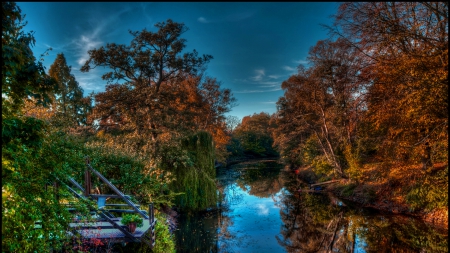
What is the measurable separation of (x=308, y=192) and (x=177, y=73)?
1370cm

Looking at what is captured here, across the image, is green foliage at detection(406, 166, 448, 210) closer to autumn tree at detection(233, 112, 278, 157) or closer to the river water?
the river water

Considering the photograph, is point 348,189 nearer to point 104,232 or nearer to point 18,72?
point 104,232

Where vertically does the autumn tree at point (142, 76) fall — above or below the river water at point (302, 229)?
above

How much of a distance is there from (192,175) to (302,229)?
6360 millimetres

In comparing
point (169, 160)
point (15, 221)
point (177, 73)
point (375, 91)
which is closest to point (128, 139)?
point (169, 160)

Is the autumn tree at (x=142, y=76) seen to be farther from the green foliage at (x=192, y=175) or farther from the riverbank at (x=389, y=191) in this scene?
the riverbank at (x=389, y=191)

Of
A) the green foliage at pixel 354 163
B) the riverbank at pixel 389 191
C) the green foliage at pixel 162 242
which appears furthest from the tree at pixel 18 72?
the green foliage at pixel 354 163

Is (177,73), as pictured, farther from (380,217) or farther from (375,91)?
(380,217)

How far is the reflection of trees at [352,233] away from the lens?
31.1 ft

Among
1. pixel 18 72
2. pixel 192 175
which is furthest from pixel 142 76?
pixel 18 72

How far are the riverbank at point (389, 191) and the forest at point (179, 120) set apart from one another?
0.27 ft

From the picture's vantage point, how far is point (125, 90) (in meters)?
13.6

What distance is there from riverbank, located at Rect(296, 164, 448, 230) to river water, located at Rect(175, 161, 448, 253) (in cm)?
59

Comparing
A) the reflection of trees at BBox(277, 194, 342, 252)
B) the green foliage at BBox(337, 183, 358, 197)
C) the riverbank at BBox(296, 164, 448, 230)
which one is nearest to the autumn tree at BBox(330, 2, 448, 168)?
the riverbank at BBox(296, 164, 448, 230)
